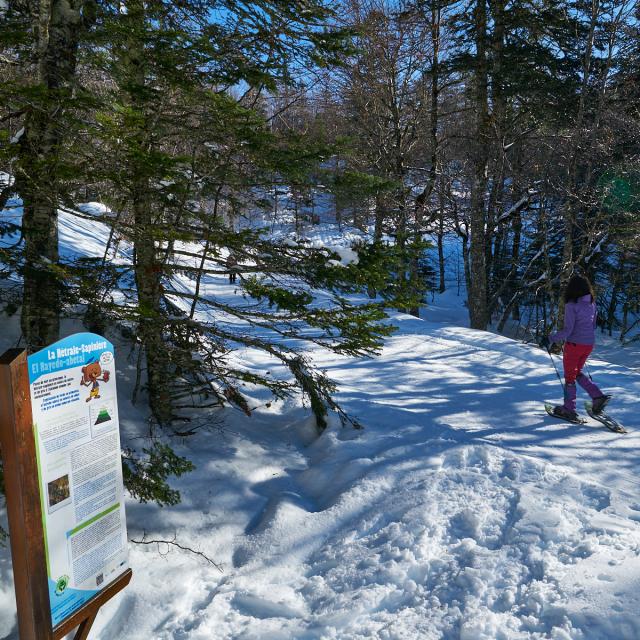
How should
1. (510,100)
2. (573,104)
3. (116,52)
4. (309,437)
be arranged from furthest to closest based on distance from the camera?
(510,100)
(573,104)
(309,437)
(116,52)

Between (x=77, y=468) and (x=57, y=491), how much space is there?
0.50ft

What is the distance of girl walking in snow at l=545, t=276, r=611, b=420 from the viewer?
6.52 metres

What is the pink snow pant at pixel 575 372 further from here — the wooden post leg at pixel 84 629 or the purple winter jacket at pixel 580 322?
the wooden post leg at pixel 84 629

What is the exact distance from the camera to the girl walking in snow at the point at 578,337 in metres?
6.52

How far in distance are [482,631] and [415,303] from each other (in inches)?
114

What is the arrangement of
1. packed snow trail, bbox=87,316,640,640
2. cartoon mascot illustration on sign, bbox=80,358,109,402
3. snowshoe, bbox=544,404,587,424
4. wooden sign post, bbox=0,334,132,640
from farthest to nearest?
snowshoe, bbox=544,404,587,424
packed snow trail, bbox=87,316,640,640
cartoon mascot illustration on sign, bbox=80,358,109,402
wooden sign post, bbox=0,334,132,640

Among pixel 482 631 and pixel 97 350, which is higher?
pixel 97 350

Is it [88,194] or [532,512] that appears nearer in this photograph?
[532,512]

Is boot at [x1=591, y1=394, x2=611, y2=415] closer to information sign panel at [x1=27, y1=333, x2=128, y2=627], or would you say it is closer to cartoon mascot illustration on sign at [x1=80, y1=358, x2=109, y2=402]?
information sign panel at [x1=27, y1=333, x2=128, y2=627]

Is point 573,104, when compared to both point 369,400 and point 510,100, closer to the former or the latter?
point 510,100

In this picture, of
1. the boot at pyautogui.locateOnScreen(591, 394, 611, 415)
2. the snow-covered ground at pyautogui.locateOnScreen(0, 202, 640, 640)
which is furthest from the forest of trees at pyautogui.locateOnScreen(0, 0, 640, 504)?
the boot at pyautogui.locateOnScreen(591, 394, 611, 415)

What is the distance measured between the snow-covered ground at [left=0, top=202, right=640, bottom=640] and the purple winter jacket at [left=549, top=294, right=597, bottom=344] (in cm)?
108

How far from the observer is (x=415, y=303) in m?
5.07

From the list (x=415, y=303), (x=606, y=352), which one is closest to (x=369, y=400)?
(x=415, y=303)
